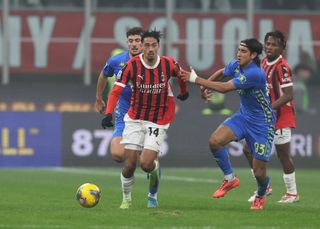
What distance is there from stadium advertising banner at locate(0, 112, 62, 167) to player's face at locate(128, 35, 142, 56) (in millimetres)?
9375

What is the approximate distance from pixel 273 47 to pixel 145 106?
2.53m

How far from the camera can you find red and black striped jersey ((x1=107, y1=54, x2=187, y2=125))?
45.4 feet

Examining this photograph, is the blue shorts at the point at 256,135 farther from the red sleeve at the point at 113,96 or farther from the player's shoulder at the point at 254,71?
the red sleeve at the point at 113,96

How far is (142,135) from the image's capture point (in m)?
14.0

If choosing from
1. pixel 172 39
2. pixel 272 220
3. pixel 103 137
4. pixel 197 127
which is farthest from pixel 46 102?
pixel 272 220

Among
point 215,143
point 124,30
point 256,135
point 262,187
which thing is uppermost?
point 256,135

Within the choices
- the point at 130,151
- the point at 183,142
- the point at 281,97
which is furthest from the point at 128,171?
the point at 183,142

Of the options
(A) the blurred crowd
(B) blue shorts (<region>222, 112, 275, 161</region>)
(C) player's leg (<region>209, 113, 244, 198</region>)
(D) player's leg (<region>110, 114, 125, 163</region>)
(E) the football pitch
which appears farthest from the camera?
(A) the blurred crowd

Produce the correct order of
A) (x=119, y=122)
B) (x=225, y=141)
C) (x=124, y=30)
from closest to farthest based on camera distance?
(x=225, y=141) < (x=119, y=122) < (x=124, y=30)

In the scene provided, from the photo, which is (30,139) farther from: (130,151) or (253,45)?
(253,45)

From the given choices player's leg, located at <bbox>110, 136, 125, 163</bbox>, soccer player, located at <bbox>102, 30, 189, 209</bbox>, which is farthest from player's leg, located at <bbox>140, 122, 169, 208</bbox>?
player's leg, located at <bbox>110, 136, 125, 163</bbox>

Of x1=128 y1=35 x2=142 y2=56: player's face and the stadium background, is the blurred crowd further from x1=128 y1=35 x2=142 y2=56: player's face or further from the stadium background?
x1=128 y1=35 x2=142 y2=56: player's face

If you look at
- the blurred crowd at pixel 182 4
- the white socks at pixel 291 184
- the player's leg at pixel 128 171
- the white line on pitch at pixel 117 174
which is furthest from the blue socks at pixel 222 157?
the blurred crowd at pixel 182 4

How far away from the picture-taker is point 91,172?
23094mm
